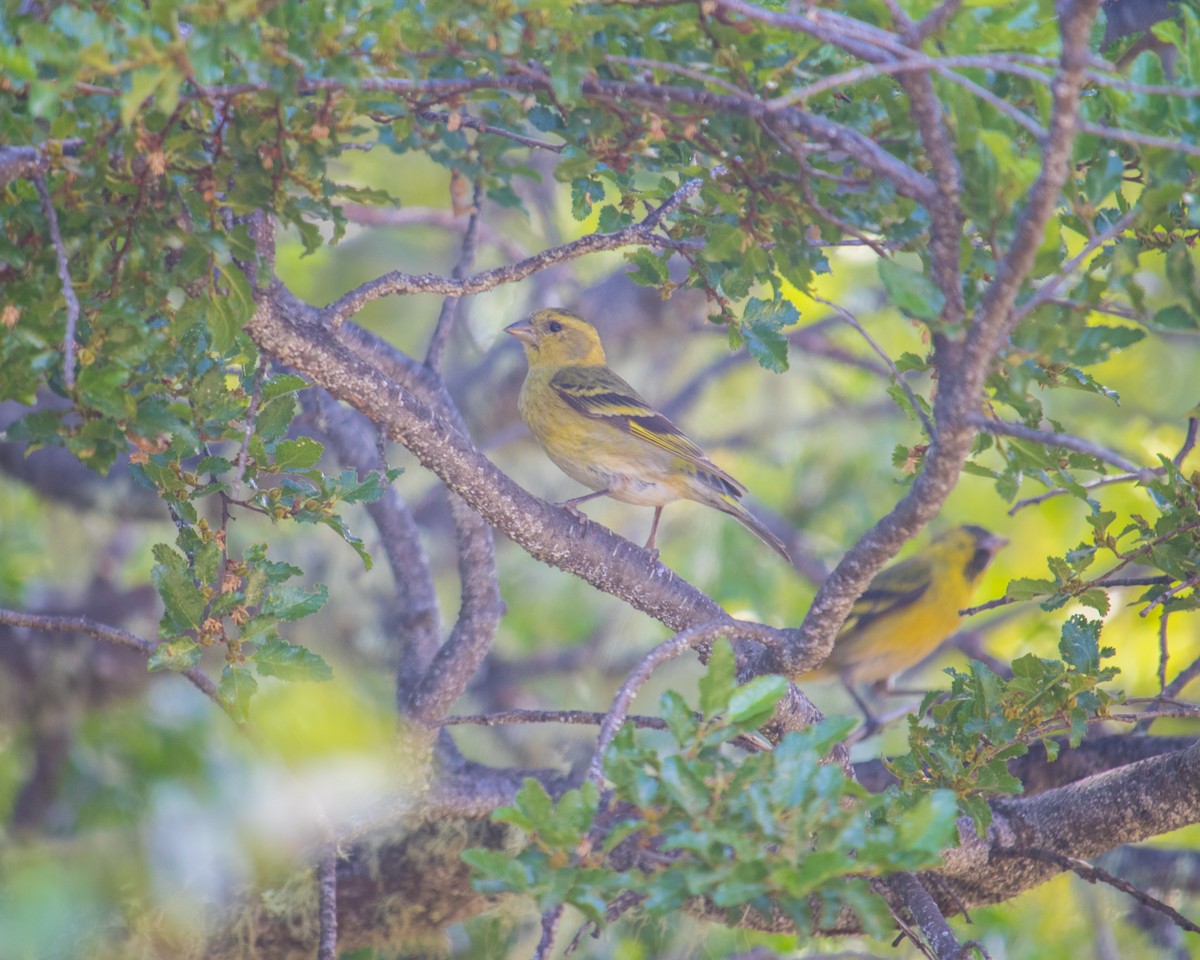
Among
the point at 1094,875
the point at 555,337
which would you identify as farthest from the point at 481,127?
the point at 555,337

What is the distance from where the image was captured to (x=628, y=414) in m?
5.49

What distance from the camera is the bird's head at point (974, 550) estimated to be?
6.29 metres

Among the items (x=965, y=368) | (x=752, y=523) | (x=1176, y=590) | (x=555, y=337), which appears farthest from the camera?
(x=555, y=337)

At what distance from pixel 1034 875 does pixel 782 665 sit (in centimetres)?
128

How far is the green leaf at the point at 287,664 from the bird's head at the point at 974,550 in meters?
4.36

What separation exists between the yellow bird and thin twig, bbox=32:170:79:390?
4.51 m

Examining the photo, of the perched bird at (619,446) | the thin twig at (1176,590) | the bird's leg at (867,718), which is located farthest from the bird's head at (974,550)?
the thin twig at (1176,590)

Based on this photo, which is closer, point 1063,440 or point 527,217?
point 1063,440

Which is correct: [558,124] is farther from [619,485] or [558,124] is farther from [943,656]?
[943,656]

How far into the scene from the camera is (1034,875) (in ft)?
12.4

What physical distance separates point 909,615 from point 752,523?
1.49 m

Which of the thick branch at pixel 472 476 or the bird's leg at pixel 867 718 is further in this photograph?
the bird's leg at pixel 867 718

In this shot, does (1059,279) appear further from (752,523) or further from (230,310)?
(752,523)

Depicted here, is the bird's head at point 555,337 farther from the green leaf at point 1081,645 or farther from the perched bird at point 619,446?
the green leaf at point 1081,645
